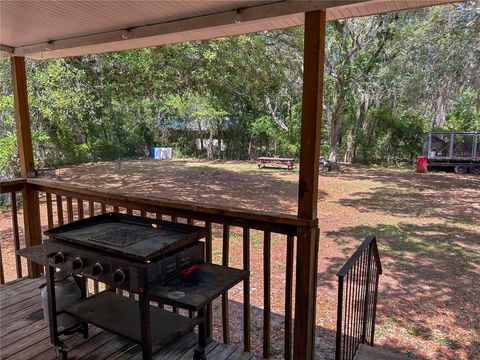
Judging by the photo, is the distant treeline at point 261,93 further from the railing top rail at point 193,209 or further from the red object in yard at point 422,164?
the railing top rail at point 193,209

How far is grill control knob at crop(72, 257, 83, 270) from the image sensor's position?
1706mm

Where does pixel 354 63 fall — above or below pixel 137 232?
above

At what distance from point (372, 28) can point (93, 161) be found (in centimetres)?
1194

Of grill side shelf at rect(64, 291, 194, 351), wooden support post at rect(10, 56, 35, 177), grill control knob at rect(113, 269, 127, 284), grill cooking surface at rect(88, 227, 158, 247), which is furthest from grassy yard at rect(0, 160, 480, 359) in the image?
wooden support post at rect(10, 56, 35, 177)

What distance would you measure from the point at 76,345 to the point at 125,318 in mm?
489

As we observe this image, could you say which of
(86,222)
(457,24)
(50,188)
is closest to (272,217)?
(86,222)

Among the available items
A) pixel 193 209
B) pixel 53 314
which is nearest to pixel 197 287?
pixel 193 209

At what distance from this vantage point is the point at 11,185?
119 inches

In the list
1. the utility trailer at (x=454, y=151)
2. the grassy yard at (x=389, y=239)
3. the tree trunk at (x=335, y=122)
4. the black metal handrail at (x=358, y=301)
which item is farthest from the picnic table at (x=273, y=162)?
the black metal handrail at (x=358, y=301)

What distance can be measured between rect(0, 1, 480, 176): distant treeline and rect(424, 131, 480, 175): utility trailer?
112 cm

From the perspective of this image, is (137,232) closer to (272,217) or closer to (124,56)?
(272,217)

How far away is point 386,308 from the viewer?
3.70 meters

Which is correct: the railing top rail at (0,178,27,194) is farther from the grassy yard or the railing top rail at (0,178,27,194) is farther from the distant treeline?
the distant treeline

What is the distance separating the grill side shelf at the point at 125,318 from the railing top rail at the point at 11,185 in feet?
4.73
